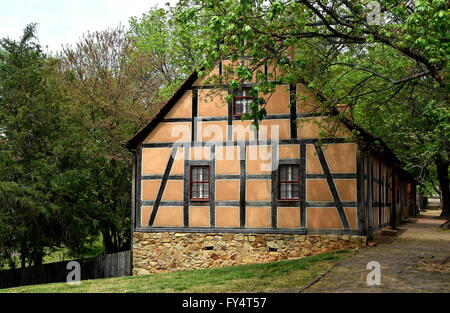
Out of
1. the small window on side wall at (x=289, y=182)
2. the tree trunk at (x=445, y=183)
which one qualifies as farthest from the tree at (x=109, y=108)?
the tree trunk at (x=445, y=183)

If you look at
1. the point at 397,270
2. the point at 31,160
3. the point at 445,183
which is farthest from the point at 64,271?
the point at 445,183

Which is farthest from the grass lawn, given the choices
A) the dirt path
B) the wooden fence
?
the wooden fence

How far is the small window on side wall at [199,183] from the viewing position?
18.5 metres

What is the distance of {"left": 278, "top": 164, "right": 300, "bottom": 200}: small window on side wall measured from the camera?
17.7m

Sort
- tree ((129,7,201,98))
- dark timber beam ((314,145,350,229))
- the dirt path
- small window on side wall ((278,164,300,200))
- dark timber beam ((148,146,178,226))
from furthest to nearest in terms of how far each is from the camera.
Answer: tree ((129,7,201,98)) → dark timber beam ((148,146,178,226)) → small window on side wall ((278,164,300,200)) → dark timber beam ((314,145,350,229)) → the dirt path

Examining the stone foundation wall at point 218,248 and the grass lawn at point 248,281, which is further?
the stone foundation wall at point 218,248

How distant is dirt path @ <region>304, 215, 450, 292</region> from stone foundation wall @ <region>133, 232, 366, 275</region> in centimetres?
157

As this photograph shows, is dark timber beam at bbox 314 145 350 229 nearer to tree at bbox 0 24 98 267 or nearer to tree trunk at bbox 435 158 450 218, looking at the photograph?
tree at bbox 0 24 98 267

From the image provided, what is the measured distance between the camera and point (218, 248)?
59.3 feet

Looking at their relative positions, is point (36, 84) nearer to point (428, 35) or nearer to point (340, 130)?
point (340, 130)

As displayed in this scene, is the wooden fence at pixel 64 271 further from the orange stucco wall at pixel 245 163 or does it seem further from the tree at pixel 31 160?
the orange stucco wall at pixel 245 163

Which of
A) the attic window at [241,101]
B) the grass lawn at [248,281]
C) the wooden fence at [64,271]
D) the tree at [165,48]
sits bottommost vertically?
the wooden fence at [64,271]

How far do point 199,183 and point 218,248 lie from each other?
236 cm

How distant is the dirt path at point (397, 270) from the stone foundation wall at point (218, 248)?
5.14 feet
